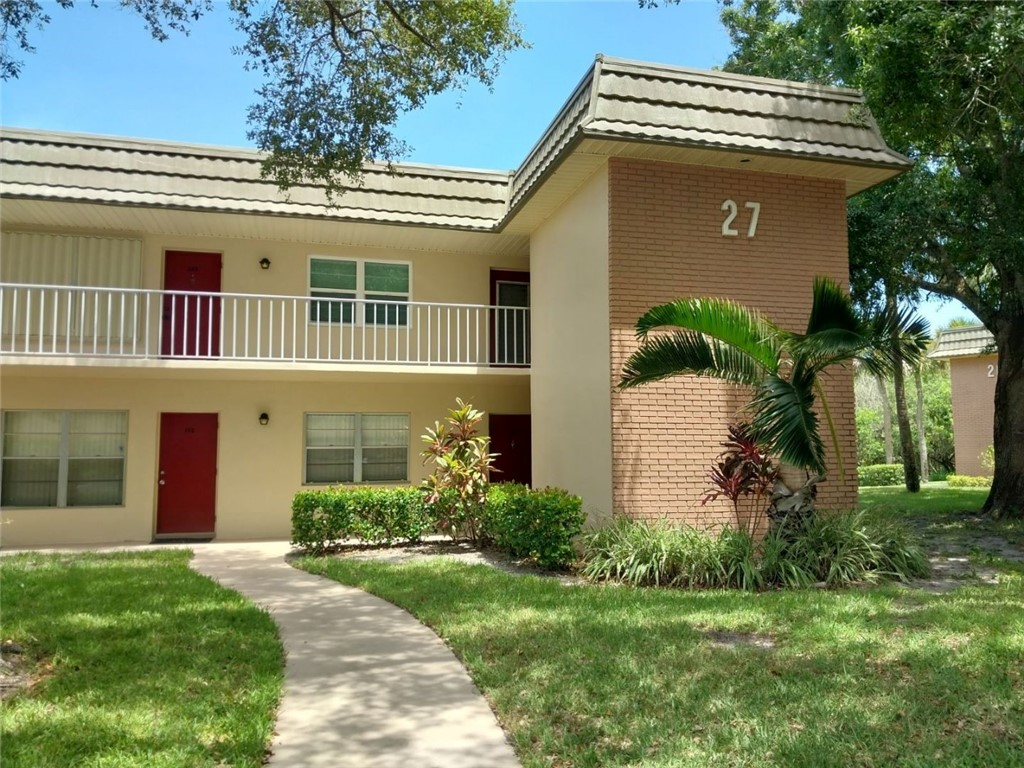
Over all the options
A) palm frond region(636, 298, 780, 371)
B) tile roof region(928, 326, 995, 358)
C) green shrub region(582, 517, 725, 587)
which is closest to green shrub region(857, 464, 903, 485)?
tile roof region(928, 326, 995, 358)

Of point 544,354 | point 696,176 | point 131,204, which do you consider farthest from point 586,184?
point 131,204

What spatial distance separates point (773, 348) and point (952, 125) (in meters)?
3.91

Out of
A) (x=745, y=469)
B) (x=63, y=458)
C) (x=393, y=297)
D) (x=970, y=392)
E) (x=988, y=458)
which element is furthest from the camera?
(x=970, y=392)

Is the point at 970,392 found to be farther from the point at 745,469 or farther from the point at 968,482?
the point at 745,469

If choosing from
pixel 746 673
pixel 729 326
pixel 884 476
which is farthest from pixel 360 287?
pixel 884 476

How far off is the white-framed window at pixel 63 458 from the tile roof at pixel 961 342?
2470cm

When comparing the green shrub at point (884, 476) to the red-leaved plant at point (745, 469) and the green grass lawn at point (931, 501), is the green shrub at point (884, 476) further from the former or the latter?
the red-leaved plant at point (745, 469)

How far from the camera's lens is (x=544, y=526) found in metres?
9.23

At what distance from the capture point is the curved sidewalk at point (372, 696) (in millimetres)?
4000

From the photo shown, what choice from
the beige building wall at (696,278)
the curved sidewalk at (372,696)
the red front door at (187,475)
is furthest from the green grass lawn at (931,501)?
the red front door at (187,475)

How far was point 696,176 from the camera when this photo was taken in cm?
1021

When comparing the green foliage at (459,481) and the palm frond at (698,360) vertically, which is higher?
the palm frond at (698,360)

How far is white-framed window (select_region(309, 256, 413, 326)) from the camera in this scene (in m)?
14.5

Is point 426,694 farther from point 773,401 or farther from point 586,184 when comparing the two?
point 586,184
